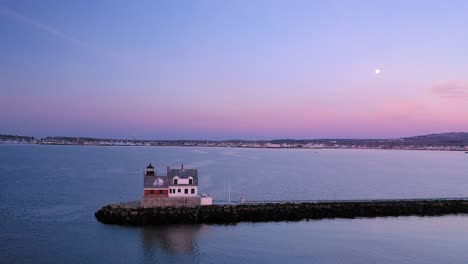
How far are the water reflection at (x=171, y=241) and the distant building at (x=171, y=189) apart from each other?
254 centimetres

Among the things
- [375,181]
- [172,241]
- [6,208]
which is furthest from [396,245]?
[375,181]

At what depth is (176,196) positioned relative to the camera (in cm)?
2947

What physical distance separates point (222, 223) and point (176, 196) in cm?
338

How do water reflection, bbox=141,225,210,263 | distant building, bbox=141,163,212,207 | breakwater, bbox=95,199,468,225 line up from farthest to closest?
distant building, bbox=141,163,212,207
breakwater, bbox=95,199,468,225
water reflection, bbox=141,225,210,263

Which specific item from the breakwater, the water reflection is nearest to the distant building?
the breakwater

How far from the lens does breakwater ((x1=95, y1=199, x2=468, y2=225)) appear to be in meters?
27.7

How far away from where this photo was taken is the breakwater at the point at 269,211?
27688mm

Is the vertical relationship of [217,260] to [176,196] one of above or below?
below

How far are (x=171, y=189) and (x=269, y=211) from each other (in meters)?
6.22

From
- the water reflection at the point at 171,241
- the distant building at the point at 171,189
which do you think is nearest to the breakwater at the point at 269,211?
the distant building at the point at 171,189

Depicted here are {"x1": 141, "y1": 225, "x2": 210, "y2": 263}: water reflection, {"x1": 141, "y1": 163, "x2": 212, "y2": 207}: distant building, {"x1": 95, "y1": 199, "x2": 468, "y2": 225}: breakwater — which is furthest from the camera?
{"x1": 141, "y1": 163, "x2": 212, "y2": 207}: distant building

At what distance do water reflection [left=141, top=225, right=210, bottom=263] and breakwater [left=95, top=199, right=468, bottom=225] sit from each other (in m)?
1.19

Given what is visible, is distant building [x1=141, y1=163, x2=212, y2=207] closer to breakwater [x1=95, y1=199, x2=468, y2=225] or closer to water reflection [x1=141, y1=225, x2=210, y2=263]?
breakwater [x1=95, y1=199, x2=468, y2=225]

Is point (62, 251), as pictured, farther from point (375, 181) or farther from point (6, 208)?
point (375, 181)
